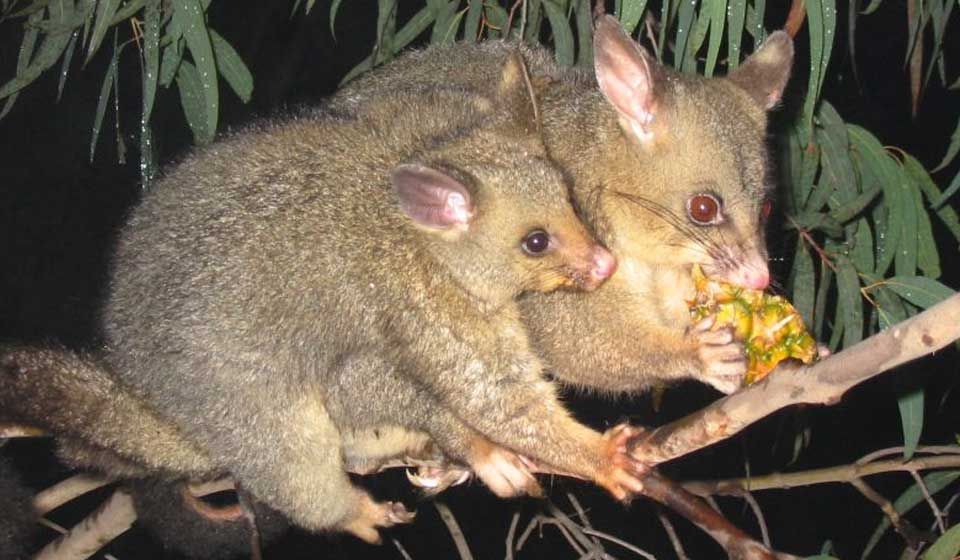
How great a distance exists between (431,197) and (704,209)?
3.21 feet

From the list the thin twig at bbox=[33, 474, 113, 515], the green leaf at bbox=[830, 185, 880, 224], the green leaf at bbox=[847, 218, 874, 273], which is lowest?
the thin twig at bbox=[33, 474, 113, 515]

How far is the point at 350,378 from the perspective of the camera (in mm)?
4020

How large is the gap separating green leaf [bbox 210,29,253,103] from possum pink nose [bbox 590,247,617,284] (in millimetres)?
1749

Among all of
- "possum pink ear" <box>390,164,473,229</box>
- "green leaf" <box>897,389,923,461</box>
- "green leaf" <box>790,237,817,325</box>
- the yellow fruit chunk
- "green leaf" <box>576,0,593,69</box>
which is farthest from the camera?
"green leaf" <box>576,0,593,69</box>

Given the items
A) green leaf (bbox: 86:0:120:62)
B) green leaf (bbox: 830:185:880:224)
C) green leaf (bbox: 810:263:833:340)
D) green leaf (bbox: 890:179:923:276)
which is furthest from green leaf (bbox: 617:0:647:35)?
green leaf (bbox: 86:0:120:62)

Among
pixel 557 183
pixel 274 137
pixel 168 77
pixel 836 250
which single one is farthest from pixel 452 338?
pixel 836 250

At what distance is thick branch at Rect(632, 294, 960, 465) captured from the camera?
7.77 feet

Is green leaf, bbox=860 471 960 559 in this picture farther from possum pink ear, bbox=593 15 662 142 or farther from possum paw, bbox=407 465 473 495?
possum pink ear, bbox=593 15 662 142

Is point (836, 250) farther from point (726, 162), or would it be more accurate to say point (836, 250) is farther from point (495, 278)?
point (495, 278)

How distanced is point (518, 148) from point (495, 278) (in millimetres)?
462

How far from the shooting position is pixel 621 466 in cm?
363

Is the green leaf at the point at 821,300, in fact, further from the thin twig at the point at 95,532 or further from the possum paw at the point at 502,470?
the thin twig at the point at 95,532

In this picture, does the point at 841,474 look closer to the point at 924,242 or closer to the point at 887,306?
the point at 887,306

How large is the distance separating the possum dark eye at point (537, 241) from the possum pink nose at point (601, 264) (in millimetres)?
165
